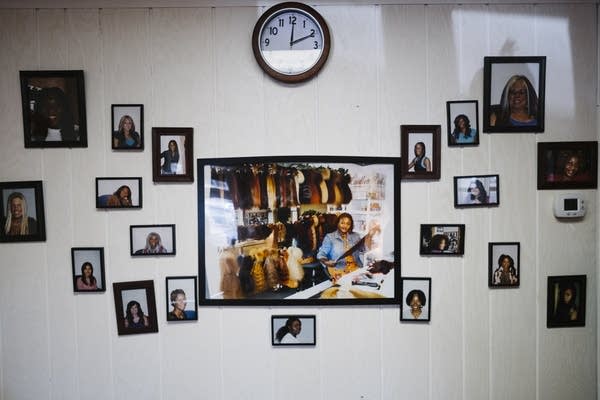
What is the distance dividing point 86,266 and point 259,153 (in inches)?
40.3

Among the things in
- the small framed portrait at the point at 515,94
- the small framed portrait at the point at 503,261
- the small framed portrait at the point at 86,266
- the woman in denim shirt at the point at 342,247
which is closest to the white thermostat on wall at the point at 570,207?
the small framed portrait at the point at 503,261

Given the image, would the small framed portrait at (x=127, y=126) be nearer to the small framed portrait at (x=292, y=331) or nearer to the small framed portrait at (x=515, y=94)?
the small framed portrait at (x=292, y=331)

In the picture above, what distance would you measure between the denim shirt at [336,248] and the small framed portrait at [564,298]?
98 centimetres

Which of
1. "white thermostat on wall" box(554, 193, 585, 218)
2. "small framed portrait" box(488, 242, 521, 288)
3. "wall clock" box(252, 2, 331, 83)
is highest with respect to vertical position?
"wall clock" box(252, 2, 331, 83)

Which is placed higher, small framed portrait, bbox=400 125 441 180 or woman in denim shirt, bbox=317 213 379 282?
small framed portrait, bbox=400 125 441 180

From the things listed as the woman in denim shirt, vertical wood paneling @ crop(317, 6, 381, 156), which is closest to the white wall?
vertical wood paneling @ crop(317, 6, 381, 156)

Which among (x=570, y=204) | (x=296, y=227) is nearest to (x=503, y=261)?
(x=570, y=204)

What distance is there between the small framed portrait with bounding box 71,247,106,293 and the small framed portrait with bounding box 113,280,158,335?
112 millimetres

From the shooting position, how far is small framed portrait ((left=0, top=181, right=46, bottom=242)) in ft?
6.85

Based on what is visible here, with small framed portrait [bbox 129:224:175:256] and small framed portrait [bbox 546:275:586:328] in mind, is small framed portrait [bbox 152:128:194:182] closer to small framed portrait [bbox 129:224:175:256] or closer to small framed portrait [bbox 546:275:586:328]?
small framed portrait [bbox 129:224:175:256]

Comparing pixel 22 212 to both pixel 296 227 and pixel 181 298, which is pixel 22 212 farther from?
pixel 296 227

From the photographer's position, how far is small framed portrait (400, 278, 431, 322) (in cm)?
210

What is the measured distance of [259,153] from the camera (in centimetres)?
211

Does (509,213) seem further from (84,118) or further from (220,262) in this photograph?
(84,118)
